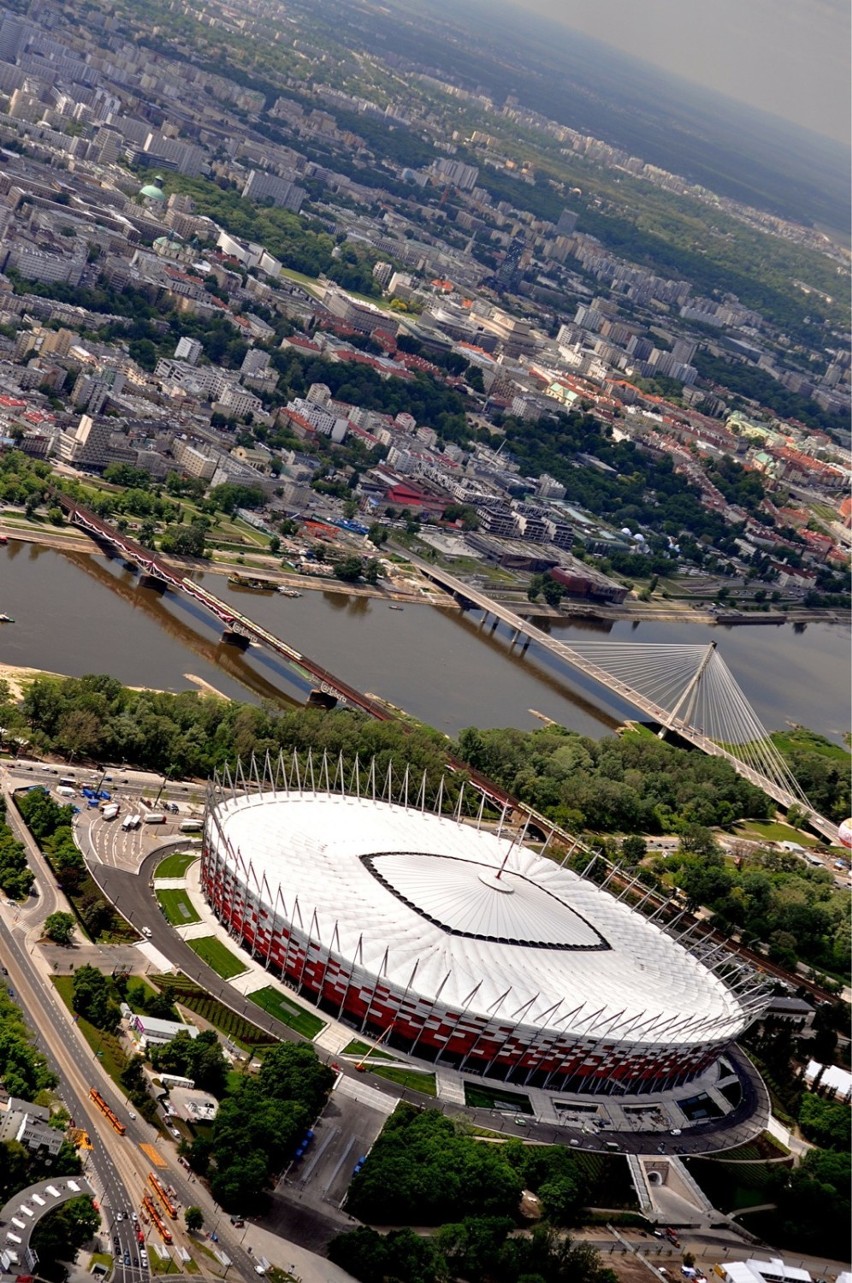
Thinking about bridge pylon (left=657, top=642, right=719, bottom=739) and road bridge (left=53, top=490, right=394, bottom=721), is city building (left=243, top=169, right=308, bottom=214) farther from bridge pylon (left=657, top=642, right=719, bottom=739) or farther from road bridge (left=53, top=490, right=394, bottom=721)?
road bridge (left=53, top=490, right=394, bottom=721)

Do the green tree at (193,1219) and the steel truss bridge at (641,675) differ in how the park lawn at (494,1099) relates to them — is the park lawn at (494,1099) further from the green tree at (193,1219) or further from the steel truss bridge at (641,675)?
the steel truss bridge at (641,675)

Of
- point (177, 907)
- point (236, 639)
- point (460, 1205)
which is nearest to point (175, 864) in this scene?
point (177, 907)

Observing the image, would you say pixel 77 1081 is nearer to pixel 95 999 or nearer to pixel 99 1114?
pixel 99 1114

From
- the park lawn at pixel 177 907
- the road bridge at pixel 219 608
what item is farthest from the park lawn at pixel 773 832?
the park lawn at pixel 177 907

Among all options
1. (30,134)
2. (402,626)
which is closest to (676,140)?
(30,134)

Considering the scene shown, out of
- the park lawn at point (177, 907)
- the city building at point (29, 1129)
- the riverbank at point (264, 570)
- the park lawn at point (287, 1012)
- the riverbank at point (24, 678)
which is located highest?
the city building at point (29, 1129)

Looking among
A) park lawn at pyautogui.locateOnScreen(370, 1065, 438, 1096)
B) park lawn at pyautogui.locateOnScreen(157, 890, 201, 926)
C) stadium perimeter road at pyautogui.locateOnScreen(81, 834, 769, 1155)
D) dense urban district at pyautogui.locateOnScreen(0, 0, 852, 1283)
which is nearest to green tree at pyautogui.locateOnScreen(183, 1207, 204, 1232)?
dense urban district at pyautogui.locateOnScreen(0, 0, 852, 1283)
